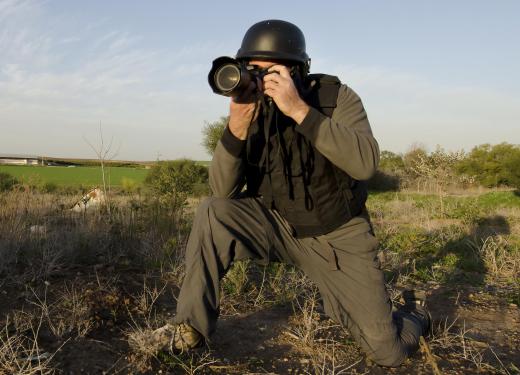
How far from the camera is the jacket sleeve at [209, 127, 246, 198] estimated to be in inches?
97.3

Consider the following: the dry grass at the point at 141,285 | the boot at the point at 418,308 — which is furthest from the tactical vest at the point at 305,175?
the boot at the point at 418,308

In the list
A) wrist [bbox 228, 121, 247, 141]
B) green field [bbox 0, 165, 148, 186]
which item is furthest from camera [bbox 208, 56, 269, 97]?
green field [bbox 0, 165, 148, 186]

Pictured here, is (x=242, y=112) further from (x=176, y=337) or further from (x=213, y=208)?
(x=176, y=337)

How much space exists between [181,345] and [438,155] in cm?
1361

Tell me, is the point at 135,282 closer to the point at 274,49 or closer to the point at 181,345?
the point at 181,345

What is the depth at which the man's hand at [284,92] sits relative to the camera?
7.32 feet

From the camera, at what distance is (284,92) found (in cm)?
223

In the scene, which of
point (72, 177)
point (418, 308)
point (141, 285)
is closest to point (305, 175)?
point (418, 308)

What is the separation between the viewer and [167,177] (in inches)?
221

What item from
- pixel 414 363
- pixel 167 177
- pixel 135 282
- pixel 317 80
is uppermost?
pixel 317 80

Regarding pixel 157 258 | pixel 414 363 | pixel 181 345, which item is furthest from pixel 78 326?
pixel 414 363

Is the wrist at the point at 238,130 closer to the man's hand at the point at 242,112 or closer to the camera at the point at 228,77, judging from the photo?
the man's hand at the point at 242,112

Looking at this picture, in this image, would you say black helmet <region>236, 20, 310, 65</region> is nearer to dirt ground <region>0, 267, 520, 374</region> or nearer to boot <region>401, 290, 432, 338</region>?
dirt ground <region>0, 267, 520, 374</region>

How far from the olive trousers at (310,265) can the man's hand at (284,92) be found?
2.07 ft
